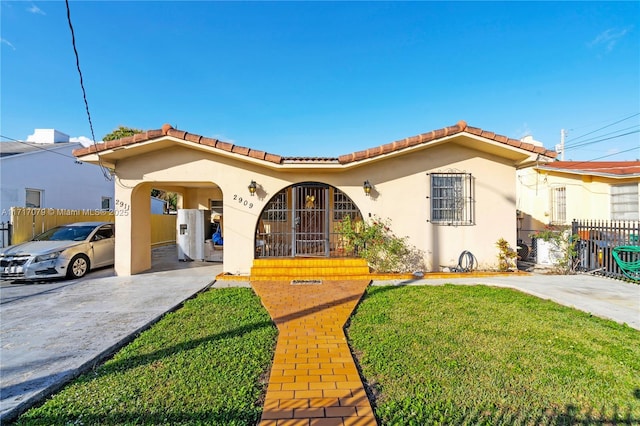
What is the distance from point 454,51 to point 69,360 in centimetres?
1564

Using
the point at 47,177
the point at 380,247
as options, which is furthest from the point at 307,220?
the point at 47,177

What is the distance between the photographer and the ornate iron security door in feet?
33.4

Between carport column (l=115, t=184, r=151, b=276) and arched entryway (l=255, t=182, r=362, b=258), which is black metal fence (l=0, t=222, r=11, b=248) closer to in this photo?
carport column (l=115, t=184, r=151, b=276)

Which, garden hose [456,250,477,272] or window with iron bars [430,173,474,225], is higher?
window with iron bars [430,173,474,225]

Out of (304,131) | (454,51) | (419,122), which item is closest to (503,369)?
(454,51)

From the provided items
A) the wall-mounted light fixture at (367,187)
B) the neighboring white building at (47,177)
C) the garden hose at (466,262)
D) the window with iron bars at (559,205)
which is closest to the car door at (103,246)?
the neighboring white building at (47,177)

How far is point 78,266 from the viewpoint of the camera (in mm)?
9383

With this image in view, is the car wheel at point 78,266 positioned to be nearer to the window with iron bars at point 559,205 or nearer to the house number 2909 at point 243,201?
the house number 2909 at point 243,201

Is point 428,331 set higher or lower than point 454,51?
lower

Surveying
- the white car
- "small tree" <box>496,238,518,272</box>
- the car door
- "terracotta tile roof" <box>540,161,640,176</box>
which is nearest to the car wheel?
the white car

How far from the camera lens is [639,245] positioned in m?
8.37

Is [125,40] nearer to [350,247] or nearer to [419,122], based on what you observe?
[350,247]

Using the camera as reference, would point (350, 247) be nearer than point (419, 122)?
Yes

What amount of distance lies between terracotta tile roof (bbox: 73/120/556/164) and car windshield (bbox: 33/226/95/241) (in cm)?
285
